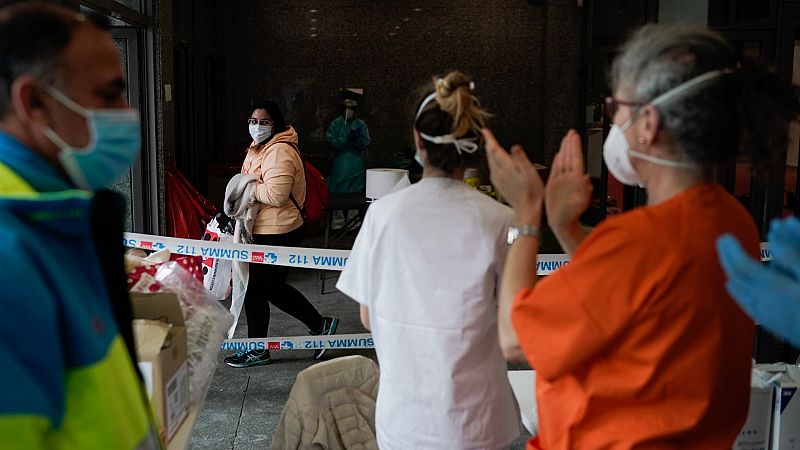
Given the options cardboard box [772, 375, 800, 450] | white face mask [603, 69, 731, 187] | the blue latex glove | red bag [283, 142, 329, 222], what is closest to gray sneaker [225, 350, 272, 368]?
red bag [283, 142, 329, 222]

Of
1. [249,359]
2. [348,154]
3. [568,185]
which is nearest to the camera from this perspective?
[568,185]

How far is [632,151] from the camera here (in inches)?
57.3

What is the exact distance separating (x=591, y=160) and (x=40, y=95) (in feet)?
26.9

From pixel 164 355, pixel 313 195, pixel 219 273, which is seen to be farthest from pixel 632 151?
pixel 313 195

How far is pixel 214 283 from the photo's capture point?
474 centimetres

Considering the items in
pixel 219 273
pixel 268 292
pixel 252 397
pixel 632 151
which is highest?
pixel 632 151

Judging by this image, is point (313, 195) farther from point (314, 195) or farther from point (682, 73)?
point (682, 73)

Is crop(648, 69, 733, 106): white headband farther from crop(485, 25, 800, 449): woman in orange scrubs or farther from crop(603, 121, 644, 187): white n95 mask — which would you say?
crop(603, 121, 644, 187): white n95 mask

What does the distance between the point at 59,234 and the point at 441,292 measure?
42.0 inches

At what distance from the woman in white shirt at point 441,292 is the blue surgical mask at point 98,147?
870 millimetres

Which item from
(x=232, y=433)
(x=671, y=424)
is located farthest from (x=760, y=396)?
(x=232, y=433)

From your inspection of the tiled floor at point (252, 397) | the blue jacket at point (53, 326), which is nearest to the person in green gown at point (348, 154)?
the tiled floor at point (252, 397)

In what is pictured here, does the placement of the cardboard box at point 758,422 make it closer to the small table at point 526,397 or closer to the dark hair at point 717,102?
the small table at point 526,397

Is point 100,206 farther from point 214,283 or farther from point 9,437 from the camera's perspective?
point 214,283
